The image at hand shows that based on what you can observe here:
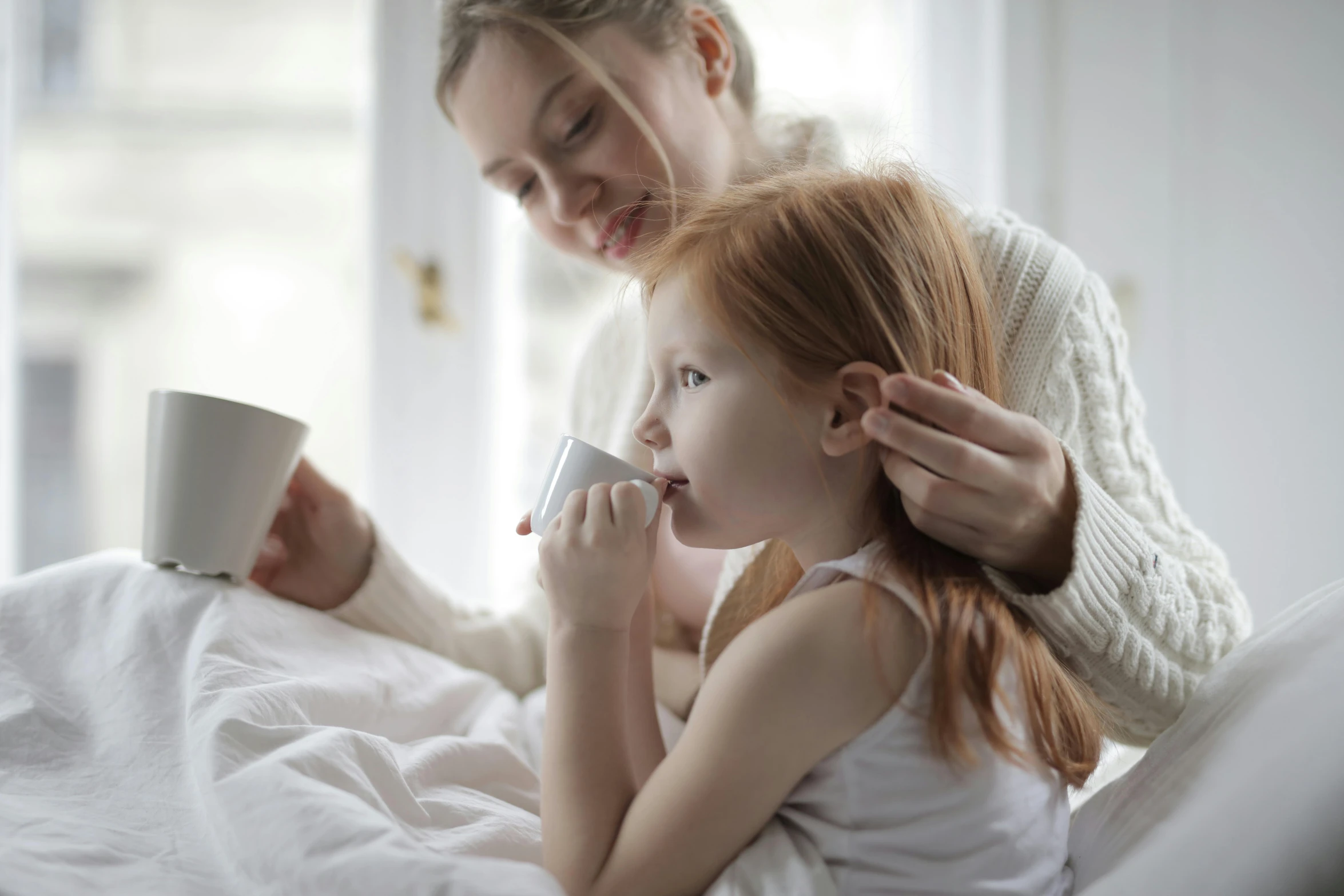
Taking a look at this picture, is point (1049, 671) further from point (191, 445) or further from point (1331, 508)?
point (1331, 508)

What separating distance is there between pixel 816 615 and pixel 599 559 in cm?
15

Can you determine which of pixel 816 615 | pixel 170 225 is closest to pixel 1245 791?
pixel 816 615

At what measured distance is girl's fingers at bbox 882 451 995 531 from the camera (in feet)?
1.89

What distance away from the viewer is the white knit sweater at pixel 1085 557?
647 millimetres

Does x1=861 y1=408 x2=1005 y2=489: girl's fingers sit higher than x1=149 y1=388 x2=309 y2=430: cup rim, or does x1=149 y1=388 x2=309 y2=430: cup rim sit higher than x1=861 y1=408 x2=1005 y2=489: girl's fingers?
x1=861 y1=408 x2=1005 y2=489: girl's fingers

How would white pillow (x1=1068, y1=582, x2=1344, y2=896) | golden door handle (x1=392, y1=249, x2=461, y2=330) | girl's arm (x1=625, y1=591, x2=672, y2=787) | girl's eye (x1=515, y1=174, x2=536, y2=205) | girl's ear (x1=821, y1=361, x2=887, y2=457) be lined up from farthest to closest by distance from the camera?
golden door handle (x1=392, y1=249, x2=461, y2=330), girl's eye (x1=515, y1=174, x2=536, y2=205), girl's arm (x1=625, y1=591, x2=672, y2=787), girl's ear (x1=821, y1=361, x2=887, y2=457), white pillow (x1=1068, y1=582, x2=1344, y2=896)

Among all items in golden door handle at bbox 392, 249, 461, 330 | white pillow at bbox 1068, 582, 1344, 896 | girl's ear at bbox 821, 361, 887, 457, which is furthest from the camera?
golden door handle at bbox 392, 249, 461, 330

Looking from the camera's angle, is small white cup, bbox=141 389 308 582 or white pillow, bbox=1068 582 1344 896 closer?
white pillow, bbox=1068 582 1344 896

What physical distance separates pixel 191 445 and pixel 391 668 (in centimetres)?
25

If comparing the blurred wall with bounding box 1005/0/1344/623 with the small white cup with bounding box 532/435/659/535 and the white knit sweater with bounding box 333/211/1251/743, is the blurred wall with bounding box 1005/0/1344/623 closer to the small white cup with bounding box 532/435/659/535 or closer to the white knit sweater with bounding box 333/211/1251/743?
the white knit sweater with bounding box 333/211/1251/743

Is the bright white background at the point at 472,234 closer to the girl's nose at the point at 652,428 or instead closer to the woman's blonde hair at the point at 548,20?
the woman's blonde hair at the point at 548,20

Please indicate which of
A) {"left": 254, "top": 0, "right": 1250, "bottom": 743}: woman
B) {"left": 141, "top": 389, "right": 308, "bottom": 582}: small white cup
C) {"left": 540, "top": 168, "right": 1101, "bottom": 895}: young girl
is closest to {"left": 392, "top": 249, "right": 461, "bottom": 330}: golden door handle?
{"left": 254, "top": 0, "right": 1250, "bottom": 743}: woman

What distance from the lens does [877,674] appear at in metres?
0.56

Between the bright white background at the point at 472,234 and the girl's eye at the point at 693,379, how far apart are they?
2.97ft
